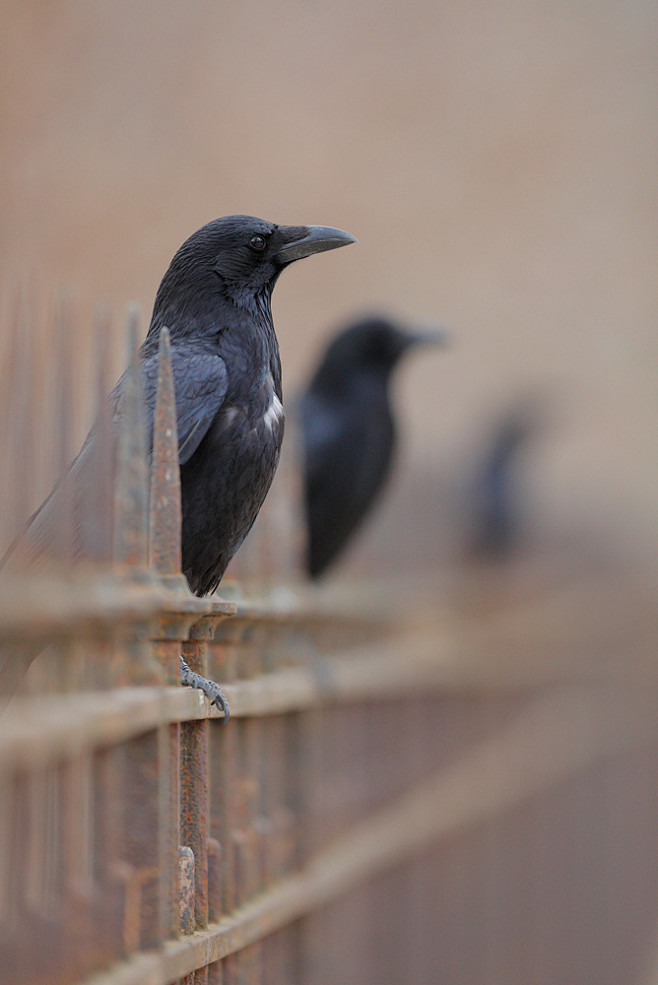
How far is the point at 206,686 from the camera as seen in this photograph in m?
1.77

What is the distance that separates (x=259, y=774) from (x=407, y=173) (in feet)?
38.6

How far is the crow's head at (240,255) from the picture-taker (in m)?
2.09

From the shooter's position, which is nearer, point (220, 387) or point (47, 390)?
point (47, 390)

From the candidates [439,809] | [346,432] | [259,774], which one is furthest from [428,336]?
[259,774]

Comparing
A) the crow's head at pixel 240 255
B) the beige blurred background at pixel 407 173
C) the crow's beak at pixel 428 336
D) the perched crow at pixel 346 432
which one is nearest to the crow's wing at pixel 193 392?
the crow's head at pixel 240 255

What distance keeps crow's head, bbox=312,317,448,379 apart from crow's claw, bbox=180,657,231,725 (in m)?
2.44

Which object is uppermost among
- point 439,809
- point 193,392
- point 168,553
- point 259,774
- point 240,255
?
point 240,255

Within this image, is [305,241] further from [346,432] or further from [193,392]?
[346,432]

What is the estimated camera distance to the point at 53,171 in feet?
41.3

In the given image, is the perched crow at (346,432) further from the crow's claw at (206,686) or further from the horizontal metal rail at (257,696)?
the crow's claw at (206,686)

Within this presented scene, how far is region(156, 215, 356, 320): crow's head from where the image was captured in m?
2.09

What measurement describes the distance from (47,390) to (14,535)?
155 mm

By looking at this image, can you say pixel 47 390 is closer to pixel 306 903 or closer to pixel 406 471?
pixel 306 903

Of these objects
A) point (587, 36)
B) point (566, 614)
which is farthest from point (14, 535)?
point (587, 36)
